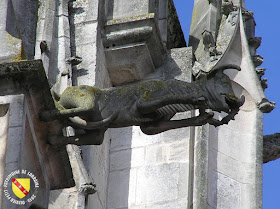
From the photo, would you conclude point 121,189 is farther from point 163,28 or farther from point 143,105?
point 143,105

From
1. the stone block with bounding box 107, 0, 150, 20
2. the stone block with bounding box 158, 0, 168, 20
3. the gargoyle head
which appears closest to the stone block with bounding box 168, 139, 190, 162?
the stone block with bounding box 107, 0, 150, 20

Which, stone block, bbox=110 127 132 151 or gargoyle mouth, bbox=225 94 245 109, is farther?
stone block, bbox=110 127 132 151

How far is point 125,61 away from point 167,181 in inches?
52.8

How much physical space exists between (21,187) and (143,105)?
3.36ft

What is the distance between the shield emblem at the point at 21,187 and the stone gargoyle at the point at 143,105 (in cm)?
53

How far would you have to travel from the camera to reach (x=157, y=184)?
11.1 m

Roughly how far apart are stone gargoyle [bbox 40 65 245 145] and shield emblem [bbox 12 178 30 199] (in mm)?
527

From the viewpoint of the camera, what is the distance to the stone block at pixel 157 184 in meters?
10.9

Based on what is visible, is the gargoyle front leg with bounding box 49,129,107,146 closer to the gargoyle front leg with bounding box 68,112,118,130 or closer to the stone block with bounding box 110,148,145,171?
the gargoyle front leg with bounding box 68,112,118,130

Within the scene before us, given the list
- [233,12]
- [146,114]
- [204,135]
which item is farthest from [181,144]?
[146,114]

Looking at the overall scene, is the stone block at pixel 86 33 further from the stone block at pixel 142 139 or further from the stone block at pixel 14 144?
the stone block at pixel 14 144

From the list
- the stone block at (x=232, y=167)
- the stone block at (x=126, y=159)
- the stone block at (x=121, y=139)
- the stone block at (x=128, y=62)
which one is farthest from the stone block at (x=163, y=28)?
the stone block at (x=232, y=167)

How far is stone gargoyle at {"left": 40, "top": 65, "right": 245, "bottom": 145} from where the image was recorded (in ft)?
27.0

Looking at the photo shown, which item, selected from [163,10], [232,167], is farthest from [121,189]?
[163,10]
